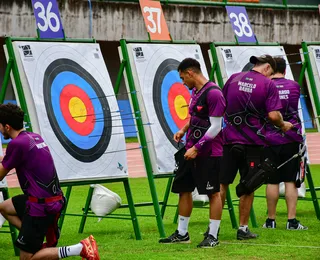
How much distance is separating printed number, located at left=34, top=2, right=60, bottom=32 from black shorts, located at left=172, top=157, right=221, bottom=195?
190 centimetres

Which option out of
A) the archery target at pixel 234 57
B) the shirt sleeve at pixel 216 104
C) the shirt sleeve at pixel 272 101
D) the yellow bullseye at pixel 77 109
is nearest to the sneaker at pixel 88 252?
the shirt sleeve at pixel 216 104

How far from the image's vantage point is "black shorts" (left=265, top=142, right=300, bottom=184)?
1053cm

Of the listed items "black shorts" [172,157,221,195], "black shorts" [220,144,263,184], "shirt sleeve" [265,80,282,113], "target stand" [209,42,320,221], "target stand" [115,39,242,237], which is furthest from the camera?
"target stand" [209,42,320,221]

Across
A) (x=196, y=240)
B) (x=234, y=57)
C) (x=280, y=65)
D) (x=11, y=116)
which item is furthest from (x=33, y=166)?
(x=234, y=57)

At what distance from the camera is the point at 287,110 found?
10484 millimetres

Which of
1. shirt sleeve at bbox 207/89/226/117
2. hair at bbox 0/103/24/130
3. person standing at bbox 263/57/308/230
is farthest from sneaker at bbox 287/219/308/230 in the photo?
hair at bbox 0/103/24/130

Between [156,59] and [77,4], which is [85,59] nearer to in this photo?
[156,59]

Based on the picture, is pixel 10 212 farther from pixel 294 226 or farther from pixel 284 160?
pixel 284 160

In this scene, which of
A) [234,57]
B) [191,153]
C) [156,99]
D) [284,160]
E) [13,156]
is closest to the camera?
[13,156]

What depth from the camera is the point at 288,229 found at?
10320mm

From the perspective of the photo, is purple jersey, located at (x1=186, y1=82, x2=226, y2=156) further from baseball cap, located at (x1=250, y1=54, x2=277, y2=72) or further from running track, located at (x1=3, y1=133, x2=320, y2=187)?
running track, located at (x1=3, y1=133, x2=320, y2=187)

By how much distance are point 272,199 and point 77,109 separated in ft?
7.80

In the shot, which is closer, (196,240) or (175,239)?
(175,239)

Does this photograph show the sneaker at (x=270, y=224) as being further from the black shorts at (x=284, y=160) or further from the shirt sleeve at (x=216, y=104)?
the shirt sleeve at (x=216, y=104)
